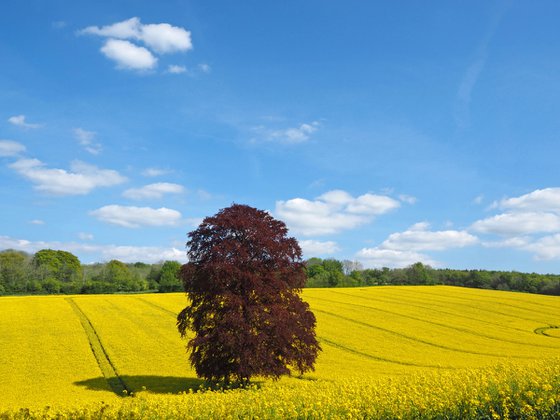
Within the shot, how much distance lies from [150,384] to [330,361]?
12.8 metres

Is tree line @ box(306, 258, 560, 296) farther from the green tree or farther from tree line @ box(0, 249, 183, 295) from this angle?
the green tree

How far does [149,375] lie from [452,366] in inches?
798

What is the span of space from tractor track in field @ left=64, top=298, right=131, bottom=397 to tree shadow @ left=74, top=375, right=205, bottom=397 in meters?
0.12

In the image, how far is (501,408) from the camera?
40.1 ft

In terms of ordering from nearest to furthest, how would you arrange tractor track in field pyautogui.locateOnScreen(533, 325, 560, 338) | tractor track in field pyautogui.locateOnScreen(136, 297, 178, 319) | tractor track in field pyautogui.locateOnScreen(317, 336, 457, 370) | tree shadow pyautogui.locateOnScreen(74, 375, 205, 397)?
tree shadow pyautogui.locateOnScreen(74, 375, 205, 397) → tractor track in field pyautogui.locateOnScreen(317, 336, 457, 370) → tractor track in field pyautogui.locateOnScreen(533, 325, 560, 338) → tractor track in field pyautogui.locateOnScreen(136, 297, 178, 319)

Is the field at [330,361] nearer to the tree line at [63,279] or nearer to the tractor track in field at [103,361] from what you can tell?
the tractor track in field at [103,361]

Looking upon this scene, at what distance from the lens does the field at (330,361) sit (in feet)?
40.2

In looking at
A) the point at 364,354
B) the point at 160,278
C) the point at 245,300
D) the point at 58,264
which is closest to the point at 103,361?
the point at 245,300

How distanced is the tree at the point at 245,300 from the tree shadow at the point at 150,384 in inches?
78.5

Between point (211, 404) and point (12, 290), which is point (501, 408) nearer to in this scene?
point (211, 404)

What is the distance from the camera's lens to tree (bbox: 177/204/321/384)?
24766 mm

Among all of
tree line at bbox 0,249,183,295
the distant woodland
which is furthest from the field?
tree line at bbox 0,249,183,295

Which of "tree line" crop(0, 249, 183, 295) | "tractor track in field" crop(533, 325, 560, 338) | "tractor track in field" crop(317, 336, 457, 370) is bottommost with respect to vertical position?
"tractor track in field" crop(317, 336, 457, 370)

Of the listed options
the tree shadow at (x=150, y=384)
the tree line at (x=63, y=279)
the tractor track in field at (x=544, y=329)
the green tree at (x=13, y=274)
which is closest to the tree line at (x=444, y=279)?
the tree line at (x=63, y=279)
